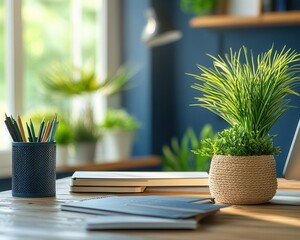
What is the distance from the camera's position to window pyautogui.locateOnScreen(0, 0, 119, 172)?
4180 millimetres

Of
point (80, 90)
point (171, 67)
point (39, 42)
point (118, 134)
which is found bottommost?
point (118, 134)

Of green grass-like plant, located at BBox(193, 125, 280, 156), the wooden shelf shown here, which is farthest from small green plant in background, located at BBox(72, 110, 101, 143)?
green grass-like plant, located at BBox(193, 125, 280, 156)

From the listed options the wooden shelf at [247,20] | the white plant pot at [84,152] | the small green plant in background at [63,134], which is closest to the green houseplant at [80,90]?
the white plant pot at [84,152]

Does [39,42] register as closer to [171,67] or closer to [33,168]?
[171,67]

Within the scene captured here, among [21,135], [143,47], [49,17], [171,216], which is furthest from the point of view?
[143,47]

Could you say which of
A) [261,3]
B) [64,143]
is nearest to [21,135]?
[64,143]

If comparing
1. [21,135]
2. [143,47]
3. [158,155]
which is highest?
[143,47]

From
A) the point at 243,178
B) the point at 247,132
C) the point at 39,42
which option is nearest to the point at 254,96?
the point at 247,132

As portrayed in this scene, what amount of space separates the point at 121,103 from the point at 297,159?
319 centimetres

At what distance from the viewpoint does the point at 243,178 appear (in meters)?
1.85

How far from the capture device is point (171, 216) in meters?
1.55

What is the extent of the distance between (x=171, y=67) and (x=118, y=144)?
77 cm

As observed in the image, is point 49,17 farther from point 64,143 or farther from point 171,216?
point 171,216

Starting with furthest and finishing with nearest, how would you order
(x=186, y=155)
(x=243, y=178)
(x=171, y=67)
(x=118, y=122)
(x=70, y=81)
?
(x=171, y=67) < (x=186, y=155) < (x=118, y=122) < (x=70, y=81) < (x=243, y=178)
